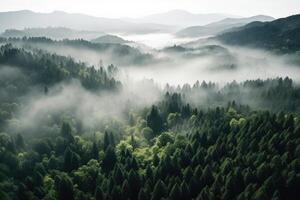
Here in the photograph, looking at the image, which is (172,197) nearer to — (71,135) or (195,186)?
(195,186)

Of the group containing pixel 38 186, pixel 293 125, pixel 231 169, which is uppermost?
pixel 293 125

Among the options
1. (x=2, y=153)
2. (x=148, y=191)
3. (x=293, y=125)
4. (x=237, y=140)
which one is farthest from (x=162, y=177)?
(x=2, y=153)

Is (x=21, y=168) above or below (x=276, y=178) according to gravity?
below

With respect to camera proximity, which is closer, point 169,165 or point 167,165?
point 167,165

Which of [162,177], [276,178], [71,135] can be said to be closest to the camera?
[276,178]

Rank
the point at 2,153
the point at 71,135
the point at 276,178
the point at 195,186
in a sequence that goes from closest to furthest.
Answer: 1. the point at 276,178
2. the point at 195,186
3. the point at 2,153
4. the point at 71,135

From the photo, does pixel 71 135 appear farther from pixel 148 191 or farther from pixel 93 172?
pixel 148 191

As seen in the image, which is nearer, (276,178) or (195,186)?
(276,178)

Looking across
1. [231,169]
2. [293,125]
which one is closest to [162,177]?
[231,169]

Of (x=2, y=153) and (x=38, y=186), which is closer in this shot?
(x=38, y=186)
